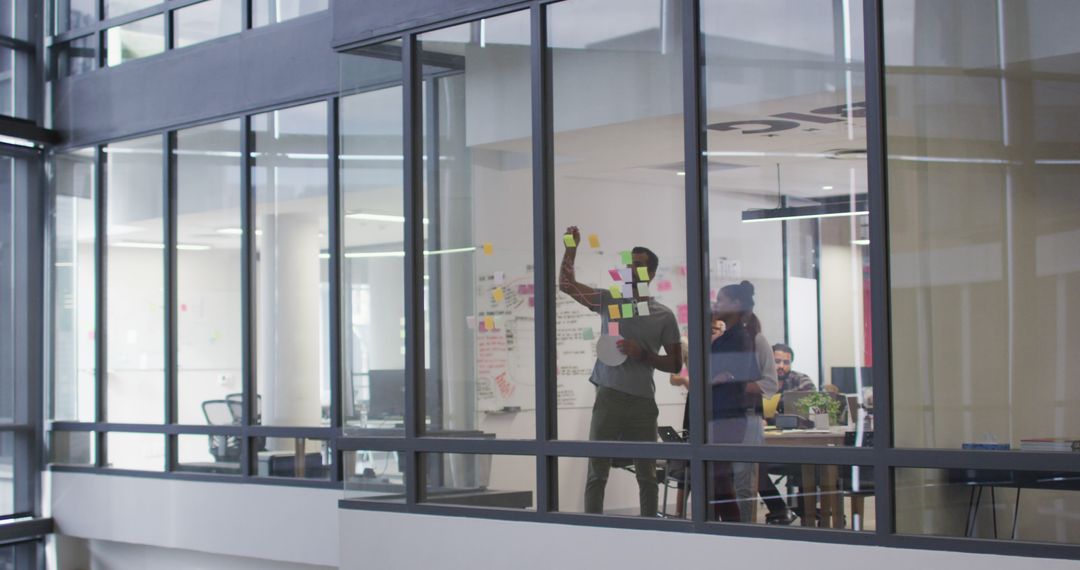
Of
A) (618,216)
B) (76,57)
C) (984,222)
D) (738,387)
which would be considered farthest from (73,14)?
(984,222)

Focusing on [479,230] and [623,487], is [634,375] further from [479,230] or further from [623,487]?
[479,230]

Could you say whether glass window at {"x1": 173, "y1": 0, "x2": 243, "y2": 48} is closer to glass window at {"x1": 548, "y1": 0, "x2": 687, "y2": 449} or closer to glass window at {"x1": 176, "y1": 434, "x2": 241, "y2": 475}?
glass window at {"x1": 176, "y1": 434, "x2": 241, "y2": 475}

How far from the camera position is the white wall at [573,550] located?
4.96 meters

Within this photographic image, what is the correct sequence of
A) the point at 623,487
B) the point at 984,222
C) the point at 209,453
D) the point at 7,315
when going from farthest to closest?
the point at 7,315 → the point at 209,453 → the point at 623,487 → the point at 984,222

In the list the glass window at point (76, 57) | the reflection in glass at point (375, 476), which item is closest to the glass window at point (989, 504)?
the reflection in glass at point (375, 476)

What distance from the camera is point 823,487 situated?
519 cm

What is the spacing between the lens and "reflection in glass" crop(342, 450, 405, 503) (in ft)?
22.5

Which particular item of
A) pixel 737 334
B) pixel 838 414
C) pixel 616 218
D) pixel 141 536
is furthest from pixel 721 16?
pixel 141 536

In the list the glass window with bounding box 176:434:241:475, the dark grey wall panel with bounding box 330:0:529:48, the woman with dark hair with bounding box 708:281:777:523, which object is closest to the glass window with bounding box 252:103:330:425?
the glass window with bounding box 176:434:241:475

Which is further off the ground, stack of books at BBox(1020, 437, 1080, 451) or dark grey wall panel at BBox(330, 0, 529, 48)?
dark grey wall panel at BBox(330, 0, 529, 48)

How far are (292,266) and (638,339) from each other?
376 centimetres

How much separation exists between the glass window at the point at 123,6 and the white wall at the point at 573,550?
521 cm

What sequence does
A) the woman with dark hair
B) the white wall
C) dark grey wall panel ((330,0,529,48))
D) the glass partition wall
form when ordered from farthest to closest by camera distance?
dark grey wall panel ((330,0,529,48)) → the woman with dark hair → the white wall → the glass partition wall

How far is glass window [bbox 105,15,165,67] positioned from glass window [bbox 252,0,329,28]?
122 cm
